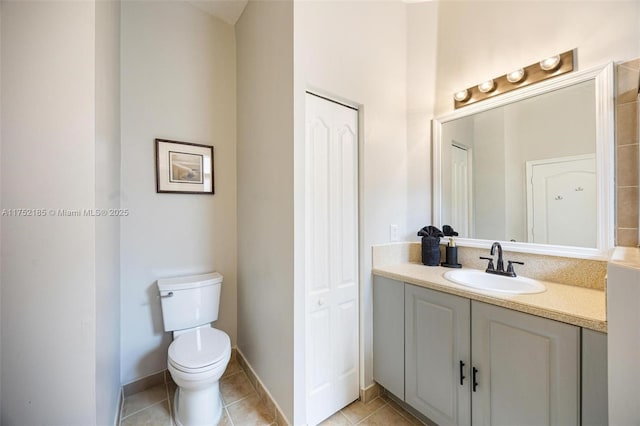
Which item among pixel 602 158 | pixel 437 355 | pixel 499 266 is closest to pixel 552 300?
pixel 499 266

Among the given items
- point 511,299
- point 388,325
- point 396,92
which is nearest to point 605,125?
point 511,299

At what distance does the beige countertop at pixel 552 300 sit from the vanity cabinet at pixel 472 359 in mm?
33

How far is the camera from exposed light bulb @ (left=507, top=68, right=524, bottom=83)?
4.87 ft

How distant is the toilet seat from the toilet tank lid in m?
0.32

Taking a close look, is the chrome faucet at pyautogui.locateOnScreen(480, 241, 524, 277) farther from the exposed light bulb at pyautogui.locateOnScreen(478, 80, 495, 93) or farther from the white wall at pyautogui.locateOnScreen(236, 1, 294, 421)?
the white wall at pyautogui.locateOnScreen(236, 1, 294, 421)

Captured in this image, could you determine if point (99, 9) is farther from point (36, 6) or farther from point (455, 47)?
point (455, 47)

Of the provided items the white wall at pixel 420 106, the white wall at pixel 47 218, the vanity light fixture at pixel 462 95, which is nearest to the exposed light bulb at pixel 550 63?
the vanity light fixture at pixel 462 95

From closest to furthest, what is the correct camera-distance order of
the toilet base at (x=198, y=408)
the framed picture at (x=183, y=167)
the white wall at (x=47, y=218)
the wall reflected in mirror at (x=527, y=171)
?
1. the white wall at (x=47, y=218)
2. the wall reflected in mirror at (x=527, y=171)
3. the toilet base at (x=198, y=408)
4. the framed picture at (x=183, y=167)

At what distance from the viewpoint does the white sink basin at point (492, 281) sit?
1.30 metres

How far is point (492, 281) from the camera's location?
1486 mm

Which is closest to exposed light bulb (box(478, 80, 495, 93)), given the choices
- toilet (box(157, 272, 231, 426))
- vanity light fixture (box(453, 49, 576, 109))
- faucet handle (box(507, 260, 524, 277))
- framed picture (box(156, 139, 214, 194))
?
vanity light fixture (box(453, 49, 576, 109))

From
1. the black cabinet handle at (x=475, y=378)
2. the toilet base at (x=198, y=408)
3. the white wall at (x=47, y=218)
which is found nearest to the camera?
the white wall at (x=47, y=218)

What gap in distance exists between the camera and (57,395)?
886mm

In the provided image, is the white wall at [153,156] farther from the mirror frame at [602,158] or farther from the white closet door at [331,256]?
the mirror frame at [602,158]
